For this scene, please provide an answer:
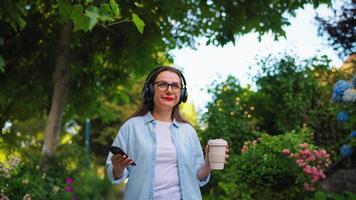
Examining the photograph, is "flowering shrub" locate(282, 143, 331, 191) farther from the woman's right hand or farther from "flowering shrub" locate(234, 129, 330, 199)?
the woman's right hand


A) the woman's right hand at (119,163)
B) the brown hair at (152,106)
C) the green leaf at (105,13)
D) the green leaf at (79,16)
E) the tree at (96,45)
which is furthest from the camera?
the tree at (96,45)

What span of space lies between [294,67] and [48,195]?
181 inches

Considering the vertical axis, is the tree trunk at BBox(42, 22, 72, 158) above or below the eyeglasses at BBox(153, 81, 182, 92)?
above

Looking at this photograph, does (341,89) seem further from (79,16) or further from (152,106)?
(79,16)

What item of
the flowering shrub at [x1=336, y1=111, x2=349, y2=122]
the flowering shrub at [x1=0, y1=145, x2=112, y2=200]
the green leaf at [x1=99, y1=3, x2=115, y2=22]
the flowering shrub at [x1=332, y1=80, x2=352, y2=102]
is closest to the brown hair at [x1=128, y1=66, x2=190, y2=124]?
the green leaf at [x1=99, y1=3, x2=115, y2=22]

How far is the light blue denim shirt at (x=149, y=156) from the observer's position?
2436 mm

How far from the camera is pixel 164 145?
2.54 meters

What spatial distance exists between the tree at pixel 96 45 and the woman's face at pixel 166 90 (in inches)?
126

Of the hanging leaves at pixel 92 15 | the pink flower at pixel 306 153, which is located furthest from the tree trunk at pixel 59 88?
the hanging leaves at pixel 92 15

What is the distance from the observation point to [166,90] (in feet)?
8.82

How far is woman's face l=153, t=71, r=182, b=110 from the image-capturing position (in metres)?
2.68

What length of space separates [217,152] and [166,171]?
0.93 ft

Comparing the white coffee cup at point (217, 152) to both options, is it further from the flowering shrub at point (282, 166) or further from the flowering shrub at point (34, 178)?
the flowering shrub at point (282, 166)

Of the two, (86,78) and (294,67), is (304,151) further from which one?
(86,78)
